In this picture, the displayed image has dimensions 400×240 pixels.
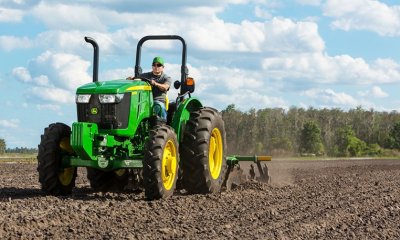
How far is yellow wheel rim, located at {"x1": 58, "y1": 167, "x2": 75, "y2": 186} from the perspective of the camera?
10172 mm

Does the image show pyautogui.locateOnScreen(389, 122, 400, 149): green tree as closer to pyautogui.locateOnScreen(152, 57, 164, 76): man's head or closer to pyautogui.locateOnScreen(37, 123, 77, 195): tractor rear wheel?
pyautogui.locateOnScreen(152, 57, 164, 76): man's head

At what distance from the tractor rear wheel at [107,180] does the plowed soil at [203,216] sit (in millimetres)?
233

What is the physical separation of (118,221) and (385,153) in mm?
53274

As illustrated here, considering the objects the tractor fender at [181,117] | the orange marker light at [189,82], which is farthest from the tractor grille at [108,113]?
the orange marker light at [189,82]

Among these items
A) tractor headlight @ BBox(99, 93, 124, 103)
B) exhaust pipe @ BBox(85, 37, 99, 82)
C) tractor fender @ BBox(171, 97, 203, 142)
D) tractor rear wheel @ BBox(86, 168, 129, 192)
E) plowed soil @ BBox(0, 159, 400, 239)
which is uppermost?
exhaust pipe @ BBox(85, 37, 99, 82)

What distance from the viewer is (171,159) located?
9773 millimetres

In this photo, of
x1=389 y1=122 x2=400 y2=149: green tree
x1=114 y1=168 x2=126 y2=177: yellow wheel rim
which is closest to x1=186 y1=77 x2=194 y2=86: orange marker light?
x1=114 y1=168 x2=126 y2=177: yellow wheel rim

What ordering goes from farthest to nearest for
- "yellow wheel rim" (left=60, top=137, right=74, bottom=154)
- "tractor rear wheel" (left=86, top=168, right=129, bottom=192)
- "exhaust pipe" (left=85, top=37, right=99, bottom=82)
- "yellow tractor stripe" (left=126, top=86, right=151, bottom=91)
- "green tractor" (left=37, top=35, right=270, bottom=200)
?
1. "tractor rear wheel" (left=86, top=168, right=129, bottom=192)
2. "exhaust pipe" (left=85, top=37, right=99, bottom=82)
3. "yellow wheel rim" (left=60, top=137, right=74, bottom=154)
4. "yellow tractor stripe" (left=126, top=86, right=151, bottom=91)
5. "green tractor" (left=37, top=35, right=270, bottom=200)

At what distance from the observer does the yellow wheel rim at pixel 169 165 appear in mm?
9688

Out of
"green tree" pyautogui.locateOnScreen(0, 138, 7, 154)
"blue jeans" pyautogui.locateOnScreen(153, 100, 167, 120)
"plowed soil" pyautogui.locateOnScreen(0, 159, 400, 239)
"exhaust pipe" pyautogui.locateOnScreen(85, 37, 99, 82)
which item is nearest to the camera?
"plowed soil" pyautogui.locateOnScreen(0, 159, 400, 239)

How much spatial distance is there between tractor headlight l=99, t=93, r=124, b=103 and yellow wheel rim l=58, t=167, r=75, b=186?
1.30 meters

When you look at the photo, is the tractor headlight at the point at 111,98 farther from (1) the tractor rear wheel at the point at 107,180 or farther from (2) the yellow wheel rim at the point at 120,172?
(1) the tractor rear wheel at the point at 107,180

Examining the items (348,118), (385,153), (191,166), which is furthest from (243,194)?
(348,118)

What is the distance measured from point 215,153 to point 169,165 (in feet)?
6.37
